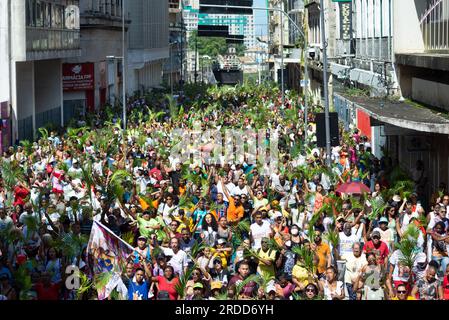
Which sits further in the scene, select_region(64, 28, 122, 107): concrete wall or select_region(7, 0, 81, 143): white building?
select_region(64, 28, 122, 107): concrete wall

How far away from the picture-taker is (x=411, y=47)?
31.2 metres

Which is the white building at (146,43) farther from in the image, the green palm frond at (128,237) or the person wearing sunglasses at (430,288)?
the person wearing sunglasses at (430,288)

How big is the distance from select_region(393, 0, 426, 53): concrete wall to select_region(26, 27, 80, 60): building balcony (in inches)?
662

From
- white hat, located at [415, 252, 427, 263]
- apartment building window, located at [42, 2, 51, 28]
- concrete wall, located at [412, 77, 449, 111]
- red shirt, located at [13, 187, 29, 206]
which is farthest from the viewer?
apartment building window, located at [42, 2, 51, 28]

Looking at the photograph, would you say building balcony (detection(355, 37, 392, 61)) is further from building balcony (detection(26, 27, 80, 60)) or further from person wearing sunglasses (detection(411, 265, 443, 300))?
person wearing sunglasses (detection(411, 265, 443, 300))

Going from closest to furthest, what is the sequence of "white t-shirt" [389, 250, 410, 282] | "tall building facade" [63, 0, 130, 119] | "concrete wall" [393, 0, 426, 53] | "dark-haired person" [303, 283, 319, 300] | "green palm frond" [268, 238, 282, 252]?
"dark-haired person" [303, 283, 319, 300], "white t-shirt" [389, 250, 410, 282], "green palm frond" [268, 238, 282, 252], "concrete wall" [393, 0, 426, 53], "tall building facade" [63, 0, 130, 119]

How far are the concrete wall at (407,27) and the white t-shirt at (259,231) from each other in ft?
49.1

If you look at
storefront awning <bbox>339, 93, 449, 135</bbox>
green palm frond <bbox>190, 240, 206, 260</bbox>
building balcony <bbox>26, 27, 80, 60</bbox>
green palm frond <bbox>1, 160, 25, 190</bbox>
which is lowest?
green palm frond <bbox>190, 240, 206, 260</bbox>

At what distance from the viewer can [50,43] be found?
49219 mm

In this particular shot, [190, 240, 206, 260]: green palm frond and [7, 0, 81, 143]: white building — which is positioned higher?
[7, 0, 81, 143]: white building

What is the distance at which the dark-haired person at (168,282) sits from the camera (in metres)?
13.0

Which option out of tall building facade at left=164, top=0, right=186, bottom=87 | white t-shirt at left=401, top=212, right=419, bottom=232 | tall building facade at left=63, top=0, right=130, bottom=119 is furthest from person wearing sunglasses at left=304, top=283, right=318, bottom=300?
tall building facade at left=164, top=0, right=186, bottom=87

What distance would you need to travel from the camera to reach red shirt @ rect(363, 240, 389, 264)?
1464 cm

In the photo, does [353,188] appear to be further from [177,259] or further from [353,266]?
A: [353,266]
